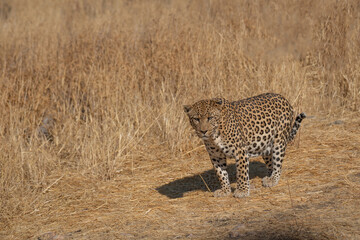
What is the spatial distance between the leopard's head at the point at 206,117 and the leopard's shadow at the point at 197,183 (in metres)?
1.11

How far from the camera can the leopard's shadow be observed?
6279mm

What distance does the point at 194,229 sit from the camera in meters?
4.83

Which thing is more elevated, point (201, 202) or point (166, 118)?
point (166, 118)

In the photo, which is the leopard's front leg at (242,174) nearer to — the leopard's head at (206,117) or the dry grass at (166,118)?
the dry grass at (166,118)

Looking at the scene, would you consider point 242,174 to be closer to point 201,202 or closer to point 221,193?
point 221,193

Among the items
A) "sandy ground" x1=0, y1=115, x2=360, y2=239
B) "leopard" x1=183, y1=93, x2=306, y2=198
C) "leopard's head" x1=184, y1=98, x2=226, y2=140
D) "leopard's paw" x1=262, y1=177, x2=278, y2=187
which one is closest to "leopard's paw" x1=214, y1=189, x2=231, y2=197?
"leopard" x1=183, y1=93, x2=306, y2=198

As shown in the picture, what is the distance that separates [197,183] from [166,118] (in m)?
1.48

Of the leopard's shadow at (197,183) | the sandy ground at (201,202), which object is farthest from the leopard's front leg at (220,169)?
the leopard's shadow at (197,183)

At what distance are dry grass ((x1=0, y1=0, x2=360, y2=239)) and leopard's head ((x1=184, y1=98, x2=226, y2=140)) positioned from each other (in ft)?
2.64

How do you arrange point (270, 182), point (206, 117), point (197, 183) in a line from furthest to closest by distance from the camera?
point (197, 183), point (270, 182), point (206, 117)

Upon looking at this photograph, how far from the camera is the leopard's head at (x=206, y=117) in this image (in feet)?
17.3

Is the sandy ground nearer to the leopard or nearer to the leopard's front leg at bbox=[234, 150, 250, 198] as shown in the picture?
the leopard's front leg at bbox=[234, 150, 250, 198]

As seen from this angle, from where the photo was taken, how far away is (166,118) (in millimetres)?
7672

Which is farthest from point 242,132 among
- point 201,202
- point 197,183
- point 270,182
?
point 197,183
